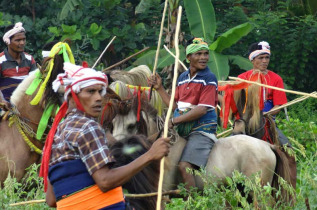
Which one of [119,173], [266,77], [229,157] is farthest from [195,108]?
[119,173]

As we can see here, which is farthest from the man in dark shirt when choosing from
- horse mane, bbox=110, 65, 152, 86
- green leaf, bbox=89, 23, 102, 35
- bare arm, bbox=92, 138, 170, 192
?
green leaf, bbox=89, 23, 102, 35

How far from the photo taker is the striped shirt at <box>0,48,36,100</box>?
977 cm

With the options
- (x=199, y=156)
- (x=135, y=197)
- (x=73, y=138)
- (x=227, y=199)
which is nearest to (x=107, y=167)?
(x=73, y=138)

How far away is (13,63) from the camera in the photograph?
987 cm

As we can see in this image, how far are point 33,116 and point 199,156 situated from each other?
2.20 meters

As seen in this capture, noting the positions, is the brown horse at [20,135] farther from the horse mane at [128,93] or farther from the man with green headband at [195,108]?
the man with green headband at [195,108]

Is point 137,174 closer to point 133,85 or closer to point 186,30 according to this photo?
point 133,85

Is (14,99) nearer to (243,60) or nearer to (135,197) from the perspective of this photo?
(135,197)

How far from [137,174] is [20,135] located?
351 cm

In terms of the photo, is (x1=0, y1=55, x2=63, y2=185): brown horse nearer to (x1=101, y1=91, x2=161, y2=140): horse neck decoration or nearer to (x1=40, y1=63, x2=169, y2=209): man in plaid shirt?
(x1=101, y1=91, x2=161, y2=140): horse neck decoration

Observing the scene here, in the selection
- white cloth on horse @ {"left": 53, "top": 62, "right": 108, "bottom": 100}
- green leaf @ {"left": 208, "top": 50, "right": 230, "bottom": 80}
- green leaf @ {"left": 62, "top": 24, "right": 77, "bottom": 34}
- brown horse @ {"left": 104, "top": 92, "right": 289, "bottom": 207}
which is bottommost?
green leaf @ {"left": 208, "top": 50, "right": 230, "bottom": 80}

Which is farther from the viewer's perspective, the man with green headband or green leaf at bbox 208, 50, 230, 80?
green leaf at bbox 208, 50, 230, 80

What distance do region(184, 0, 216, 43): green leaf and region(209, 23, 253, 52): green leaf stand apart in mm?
200

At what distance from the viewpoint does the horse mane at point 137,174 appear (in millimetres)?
5691
